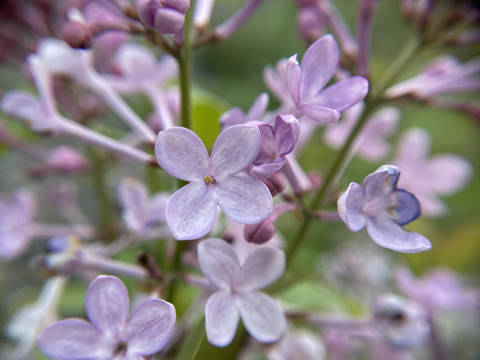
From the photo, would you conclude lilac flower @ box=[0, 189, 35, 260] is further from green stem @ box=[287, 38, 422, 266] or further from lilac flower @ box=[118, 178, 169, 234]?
green stem @ box=[287, 38, 422, 266]

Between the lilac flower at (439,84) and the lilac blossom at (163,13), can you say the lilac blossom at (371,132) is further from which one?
the lilac blossom at (163,13)

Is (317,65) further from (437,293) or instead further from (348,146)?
(437,293)

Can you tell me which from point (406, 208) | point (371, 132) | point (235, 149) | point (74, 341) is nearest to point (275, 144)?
point (235, 149)

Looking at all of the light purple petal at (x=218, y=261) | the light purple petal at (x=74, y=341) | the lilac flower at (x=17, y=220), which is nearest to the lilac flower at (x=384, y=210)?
the light purple petal at (x=218, y=261)

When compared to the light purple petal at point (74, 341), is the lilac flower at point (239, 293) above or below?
above

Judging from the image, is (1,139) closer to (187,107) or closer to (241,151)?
(187,107)

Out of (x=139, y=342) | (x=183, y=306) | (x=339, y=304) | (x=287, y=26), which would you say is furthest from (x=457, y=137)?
(x=139, y=342)
